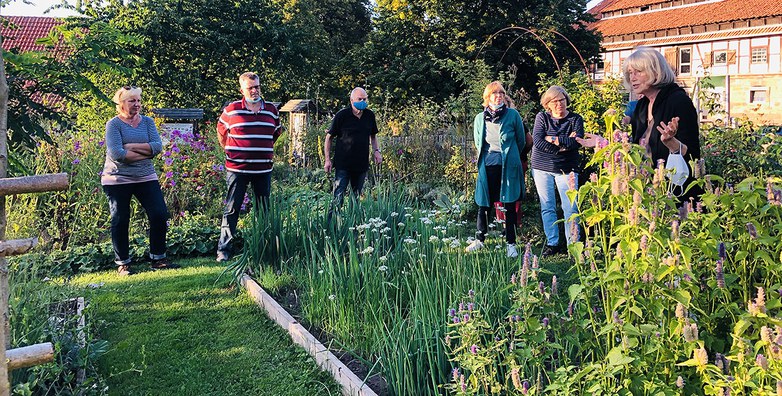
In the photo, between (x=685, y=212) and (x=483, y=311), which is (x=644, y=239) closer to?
(x=685, y=212)

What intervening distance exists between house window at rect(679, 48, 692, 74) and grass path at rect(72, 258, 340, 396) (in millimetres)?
37945

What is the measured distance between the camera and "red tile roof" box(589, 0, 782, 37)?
108 feet

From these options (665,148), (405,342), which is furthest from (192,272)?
(665,148)

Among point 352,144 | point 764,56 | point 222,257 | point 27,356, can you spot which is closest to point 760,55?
point 764,56

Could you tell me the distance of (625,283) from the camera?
1996 mm

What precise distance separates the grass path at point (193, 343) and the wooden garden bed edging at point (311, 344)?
47 millimetres

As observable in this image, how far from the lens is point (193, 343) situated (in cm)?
396

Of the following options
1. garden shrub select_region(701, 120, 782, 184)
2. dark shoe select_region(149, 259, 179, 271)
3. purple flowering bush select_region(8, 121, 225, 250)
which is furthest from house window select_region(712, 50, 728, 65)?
dark shoe select_region(149, 259, 179, 271)

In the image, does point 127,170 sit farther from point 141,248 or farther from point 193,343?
point 193,343

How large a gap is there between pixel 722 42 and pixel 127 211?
36.9m

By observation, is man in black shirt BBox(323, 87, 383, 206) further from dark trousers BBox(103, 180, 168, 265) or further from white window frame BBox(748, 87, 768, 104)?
white window frame BBox(748, 87, 768, 104)

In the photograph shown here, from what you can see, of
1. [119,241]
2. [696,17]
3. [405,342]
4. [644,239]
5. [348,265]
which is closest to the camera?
[644,239]

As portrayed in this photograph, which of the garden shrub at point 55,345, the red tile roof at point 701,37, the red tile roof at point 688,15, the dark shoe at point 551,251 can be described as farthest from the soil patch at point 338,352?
the red tile roof at point 688,15

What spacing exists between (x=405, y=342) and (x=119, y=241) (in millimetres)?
3728
